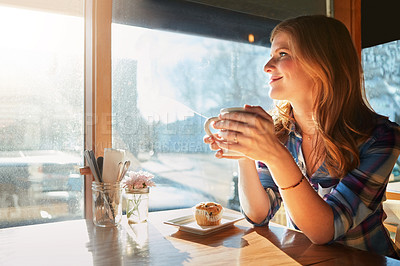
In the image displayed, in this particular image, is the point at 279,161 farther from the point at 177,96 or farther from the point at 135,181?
the point at 177,96

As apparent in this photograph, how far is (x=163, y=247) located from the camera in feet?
3.36

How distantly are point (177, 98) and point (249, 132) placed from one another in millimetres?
1276

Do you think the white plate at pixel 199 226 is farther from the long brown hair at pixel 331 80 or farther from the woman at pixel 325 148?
the long brown hair at pixel 331 80

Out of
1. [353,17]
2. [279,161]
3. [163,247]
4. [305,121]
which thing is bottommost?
[163,247]

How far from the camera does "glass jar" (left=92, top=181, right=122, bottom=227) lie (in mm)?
1265

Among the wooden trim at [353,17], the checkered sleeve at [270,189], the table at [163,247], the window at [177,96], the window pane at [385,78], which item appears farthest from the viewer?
the wooden trim at [353,17]

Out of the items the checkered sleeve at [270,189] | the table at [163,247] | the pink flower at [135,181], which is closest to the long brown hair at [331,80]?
the checkered sleeve at [270,189]

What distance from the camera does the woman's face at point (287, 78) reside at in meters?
1.31

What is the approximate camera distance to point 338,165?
124 cm

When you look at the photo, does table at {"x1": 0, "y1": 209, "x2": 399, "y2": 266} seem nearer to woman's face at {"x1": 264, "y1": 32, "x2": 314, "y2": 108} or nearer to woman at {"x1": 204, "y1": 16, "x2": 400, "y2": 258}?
woman at {"x1": 204, "y1": 16, "x2": 400, "y2": 258}

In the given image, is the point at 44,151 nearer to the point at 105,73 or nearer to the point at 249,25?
the point at 105,73

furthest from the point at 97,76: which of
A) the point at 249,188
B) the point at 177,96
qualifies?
the point at 249,188

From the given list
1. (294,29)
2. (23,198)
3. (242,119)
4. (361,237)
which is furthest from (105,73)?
(361,237)

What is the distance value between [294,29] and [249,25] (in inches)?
48.9
